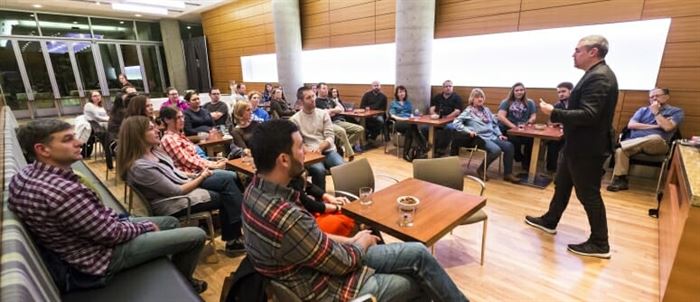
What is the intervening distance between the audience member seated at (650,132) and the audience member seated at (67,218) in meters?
4.78

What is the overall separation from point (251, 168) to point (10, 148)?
170 cm

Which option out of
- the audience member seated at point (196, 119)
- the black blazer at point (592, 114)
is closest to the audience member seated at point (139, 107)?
the audience member seated at point (196, 119)

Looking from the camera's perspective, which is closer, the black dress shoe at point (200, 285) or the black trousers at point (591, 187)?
the black dress shoe at point (200, 285)

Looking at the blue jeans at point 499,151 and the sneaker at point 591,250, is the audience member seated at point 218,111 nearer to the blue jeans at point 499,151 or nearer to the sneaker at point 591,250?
the blue jeans at point 499,151

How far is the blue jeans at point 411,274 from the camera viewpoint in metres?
1.40

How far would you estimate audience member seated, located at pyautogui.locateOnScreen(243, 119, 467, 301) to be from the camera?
3.91 feet

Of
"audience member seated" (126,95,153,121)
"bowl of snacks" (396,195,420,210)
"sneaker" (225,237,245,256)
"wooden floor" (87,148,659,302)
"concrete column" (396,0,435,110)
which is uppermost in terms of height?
"concrete column" (396,0,435,110)

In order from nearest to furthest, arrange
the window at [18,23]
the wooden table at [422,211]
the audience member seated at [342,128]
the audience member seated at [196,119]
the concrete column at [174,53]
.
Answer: the wooden table at [422,211] < the audience member seated at [196,119] < the audience member seated at [342,128] < the window at [18,23] < the concrete column at [174,53]

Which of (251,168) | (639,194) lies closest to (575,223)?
(639,194)

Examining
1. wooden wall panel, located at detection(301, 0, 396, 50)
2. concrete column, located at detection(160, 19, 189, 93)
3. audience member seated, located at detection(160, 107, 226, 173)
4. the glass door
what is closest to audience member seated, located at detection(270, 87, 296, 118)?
wooden wall panel, located at detection(301, 0, 396, 50)

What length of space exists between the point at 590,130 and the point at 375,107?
4254 millimetres

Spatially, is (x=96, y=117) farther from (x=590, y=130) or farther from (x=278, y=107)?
(x=590, y=130)

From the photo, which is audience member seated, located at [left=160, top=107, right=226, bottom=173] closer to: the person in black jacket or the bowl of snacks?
the bowl of snacks

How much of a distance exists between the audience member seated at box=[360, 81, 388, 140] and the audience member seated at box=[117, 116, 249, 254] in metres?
3.82
